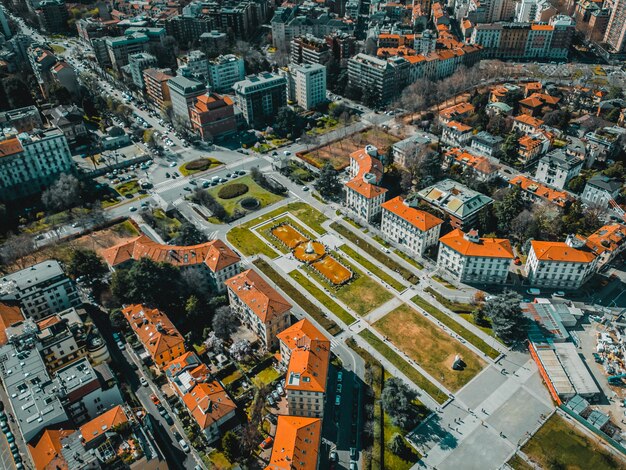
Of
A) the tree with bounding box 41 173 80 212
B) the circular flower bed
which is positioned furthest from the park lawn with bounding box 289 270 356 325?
the tree with bounding box 41 173 80 212

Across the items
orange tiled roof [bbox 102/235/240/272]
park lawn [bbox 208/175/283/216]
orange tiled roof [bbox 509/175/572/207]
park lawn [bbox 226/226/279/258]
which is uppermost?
orange tiled roof [bbox 102/235/240/272]

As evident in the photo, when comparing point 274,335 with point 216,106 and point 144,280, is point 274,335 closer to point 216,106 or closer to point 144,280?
point 144,280

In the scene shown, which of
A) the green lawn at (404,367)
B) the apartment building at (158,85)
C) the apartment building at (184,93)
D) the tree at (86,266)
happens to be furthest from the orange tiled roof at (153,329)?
the apartment building at (158,85)

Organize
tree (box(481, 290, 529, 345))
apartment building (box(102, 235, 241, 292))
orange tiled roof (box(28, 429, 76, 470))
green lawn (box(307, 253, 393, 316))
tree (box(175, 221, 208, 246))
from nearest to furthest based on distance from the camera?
orange tiled roof (box(28, 429, 76, 470)) < tree (box(481, 290, 529, 345)) < apartment building (box(102, 235, 241, 292)) < green lawn (box(307, 253, 393, 316)) < tree (box(175, 221, 208, 246))

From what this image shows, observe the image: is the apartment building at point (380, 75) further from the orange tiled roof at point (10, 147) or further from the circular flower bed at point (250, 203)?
the orange tiled roof at point (10, 147)

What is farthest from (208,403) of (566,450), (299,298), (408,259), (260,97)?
(260,97)

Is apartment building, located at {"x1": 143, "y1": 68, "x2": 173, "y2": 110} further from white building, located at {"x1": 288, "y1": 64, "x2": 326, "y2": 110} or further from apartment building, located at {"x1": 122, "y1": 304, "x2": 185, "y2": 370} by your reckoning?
apartment building, located at {"x1": 122, "y1": 304, "x2": 185, "y2": 370}
